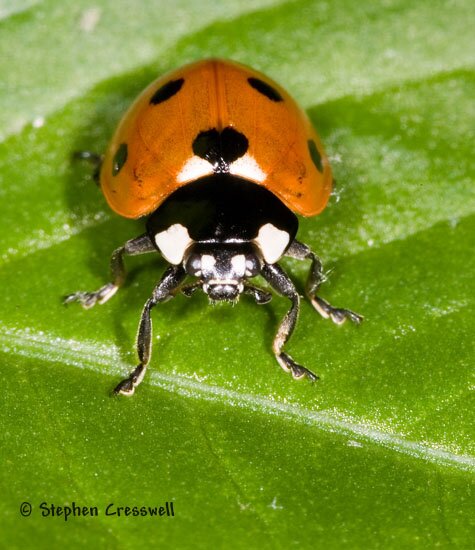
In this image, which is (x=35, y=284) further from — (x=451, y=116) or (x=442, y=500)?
(x=451, y=116)

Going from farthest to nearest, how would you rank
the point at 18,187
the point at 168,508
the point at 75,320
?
1. the point at 18,187
2. the point at 75,320
3. the point at 168,508

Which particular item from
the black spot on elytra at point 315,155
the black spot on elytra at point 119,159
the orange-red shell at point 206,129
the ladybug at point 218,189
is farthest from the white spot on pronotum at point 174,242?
the black spot on elytra at point 315,155

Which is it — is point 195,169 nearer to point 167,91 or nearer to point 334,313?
point 167,91

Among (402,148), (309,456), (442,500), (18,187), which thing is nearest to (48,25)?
(18,187)

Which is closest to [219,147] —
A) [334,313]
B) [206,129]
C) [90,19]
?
[206,129]

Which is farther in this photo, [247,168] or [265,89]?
[265,89]

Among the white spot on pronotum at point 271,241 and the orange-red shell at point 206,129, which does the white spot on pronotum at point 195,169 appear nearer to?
the orange-red shell at point 206,129

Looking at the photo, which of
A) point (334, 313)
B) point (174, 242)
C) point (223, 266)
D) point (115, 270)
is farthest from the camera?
point (115, 270)
